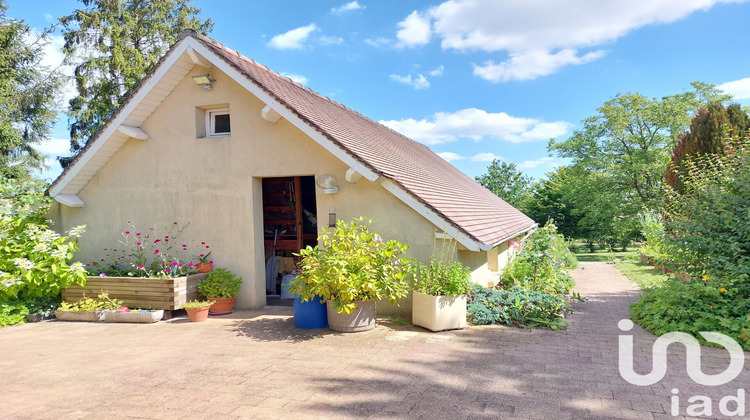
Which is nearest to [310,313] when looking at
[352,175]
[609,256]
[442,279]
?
[442,279]

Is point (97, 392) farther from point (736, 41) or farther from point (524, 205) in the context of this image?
point (524, 205)

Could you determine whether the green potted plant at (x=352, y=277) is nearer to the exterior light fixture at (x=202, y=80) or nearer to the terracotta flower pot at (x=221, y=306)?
the terracotta flower pot at (x=221, y=306)

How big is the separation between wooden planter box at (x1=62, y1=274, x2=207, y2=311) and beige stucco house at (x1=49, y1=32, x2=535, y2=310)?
90 cm

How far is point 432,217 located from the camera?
721 cm

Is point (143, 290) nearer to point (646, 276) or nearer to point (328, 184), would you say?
point (328, 184)

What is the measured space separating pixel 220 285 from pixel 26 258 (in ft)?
11.6

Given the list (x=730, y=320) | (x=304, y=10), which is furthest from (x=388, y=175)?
(x=304, y=10)

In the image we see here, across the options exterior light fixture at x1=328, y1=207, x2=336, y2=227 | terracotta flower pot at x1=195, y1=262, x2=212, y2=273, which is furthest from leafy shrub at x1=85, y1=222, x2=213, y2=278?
exterior light fixture at x1=328, y1=207, x2=336, y2=227

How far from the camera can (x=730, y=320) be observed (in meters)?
6.10

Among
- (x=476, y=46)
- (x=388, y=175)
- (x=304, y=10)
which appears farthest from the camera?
(x=476, y=46)

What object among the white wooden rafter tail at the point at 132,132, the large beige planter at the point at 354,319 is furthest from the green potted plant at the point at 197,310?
the white wooden rafter tail at the point at 132,132

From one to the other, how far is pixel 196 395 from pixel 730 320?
7.15m

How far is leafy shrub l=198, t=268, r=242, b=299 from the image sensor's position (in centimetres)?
818

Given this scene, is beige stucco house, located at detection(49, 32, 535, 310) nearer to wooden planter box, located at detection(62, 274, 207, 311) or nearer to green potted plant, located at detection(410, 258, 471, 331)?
green potted plant, located at detection(410, 258, 471, 331)
